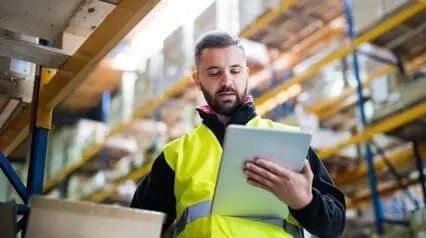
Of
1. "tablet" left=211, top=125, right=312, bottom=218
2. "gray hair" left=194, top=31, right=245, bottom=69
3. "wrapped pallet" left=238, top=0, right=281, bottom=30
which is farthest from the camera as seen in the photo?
"wrapped pallet" left=238, top=0, right=281, bottom=30

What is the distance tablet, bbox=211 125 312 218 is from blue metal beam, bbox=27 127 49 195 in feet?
4.25

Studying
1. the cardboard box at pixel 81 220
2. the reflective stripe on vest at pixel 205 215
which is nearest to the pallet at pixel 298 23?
the reflective stripe on vest at pixel 205 215

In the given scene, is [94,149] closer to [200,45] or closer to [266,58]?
[266,58]

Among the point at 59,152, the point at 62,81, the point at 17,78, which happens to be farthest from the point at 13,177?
the point at 59,152

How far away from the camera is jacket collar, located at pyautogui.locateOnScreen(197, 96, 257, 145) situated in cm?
201

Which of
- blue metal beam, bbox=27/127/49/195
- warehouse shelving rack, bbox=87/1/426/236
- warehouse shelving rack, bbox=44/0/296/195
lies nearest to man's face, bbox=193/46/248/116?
blue metal beam, bbox=27/127/49/195

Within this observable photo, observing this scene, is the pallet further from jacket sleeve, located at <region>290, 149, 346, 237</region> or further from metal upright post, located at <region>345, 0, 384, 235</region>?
jacket sleeve, located at <region>290, 149, 346, 237</region>

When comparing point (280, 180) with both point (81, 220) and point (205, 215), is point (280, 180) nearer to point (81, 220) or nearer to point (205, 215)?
point (205, 215)

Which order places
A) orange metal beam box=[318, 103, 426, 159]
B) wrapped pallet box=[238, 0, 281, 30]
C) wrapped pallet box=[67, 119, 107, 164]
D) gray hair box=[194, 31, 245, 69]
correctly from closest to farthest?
gray hair box=[194, 31, 245, 69], orange metal beam box=[318, 103, 426, 159], wrapped pallet box=[238, 0, 281, 30], wrapped pallet box=[67, 119, 107, 164]

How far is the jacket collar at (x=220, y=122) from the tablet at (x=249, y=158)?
0.30 meters

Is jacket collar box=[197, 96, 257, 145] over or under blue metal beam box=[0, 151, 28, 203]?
over

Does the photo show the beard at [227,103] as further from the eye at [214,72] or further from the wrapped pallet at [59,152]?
the wrapped pallet at [59,152]

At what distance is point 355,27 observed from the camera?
646 centimetres

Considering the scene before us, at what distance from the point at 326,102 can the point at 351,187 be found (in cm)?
154
